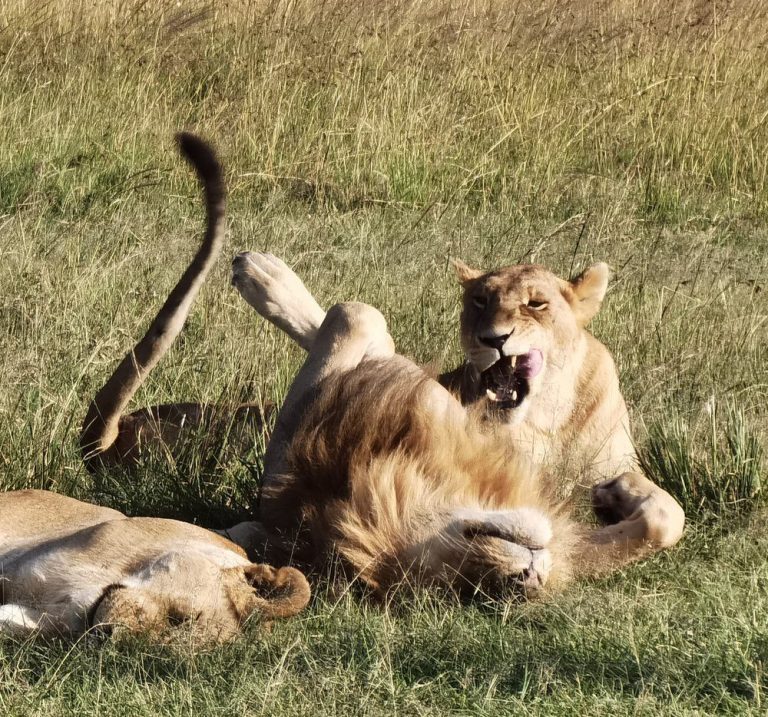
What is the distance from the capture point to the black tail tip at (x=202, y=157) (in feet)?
11.8

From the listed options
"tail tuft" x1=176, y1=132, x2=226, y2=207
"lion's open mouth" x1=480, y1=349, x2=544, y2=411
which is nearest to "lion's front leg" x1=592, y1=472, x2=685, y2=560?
"lion's open mouth" x1=480, y1=349, x2=544, y2=411

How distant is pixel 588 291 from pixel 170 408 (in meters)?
1.35

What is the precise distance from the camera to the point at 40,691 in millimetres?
2342

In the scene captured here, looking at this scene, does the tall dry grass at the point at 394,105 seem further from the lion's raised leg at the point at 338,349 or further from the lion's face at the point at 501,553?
the lion's face at the point at 501,553

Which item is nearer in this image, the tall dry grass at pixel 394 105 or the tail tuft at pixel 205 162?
the tail tuft at pixel 205 162

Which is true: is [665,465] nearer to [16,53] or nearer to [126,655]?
[126,655]

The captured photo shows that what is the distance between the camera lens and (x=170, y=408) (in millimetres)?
4133

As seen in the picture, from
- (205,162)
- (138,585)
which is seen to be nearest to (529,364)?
Result: (205,162)

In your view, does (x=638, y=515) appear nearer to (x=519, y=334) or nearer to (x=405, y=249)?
(x=519, y=334)

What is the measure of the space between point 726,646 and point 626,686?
25 cm

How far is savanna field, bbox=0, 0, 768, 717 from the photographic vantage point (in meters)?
2.42

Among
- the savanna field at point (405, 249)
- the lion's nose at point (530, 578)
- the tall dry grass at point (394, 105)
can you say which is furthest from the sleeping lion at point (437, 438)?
the tall dry grass at point (394, 105)

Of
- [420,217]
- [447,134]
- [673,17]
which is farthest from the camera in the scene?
[673,17]

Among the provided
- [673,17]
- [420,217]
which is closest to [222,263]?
[420,217]
